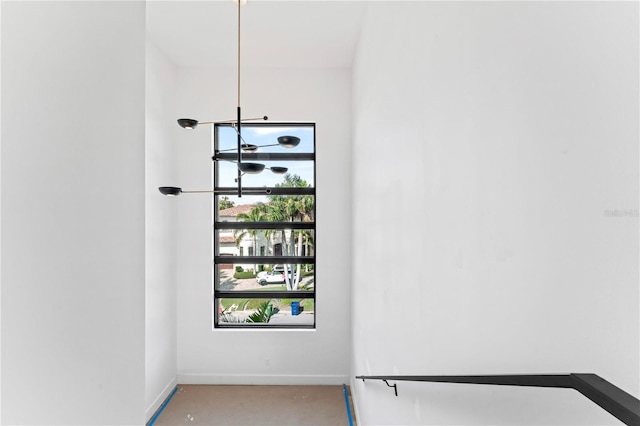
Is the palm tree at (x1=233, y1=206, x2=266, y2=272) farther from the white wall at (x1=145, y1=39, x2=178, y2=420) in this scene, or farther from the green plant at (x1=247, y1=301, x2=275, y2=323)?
the white wall at (x1=145, y1=39, x2=178, y2=420)

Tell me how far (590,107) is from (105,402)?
3.52 feet

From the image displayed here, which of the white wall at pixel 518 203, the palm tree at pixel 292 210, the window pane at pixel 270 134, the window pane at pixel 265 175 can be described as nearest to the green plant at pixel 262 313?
the palm tree at pixel 292 210

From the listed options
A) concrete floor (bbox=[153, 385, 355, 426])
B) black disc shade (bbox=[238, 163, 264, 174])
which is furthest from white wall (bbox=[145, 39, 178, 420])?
black disc shade (bbox=[238, 163, 264, 174])

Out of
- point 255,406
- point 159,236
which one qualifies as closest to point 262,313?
point 255,406

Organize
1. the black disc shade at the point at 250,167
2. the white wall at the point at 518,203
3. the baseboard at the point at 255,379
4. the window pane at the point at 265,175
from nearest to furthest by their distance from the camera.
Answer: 1. the white wall at the point at 518,203
2. the black disc shade at the point at 250,167
3. the baseboard at the point at 255,379
4. the window pane at the point at 265,175

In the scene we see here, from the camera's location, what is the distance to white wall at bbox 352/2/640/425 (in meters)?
0.50

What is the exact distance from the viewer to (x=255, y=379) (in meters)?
3.90

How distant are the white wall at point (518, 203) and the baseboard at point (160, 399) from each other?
270cm

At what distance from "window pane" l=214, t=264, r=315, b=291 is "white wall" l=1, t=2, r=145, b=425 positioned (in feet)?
10.4

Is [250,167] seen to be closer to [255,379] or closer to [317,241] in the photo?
[317,241]

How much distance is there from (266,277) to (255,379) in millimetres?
1115

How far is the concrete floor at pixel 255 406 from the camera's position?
3.18m

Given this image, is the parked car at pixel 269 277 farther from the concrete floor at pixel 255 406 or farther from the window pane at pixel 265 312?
the concrete floor at pixel 255 406

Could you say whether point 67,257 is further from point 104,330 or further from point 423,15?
point 423,15
